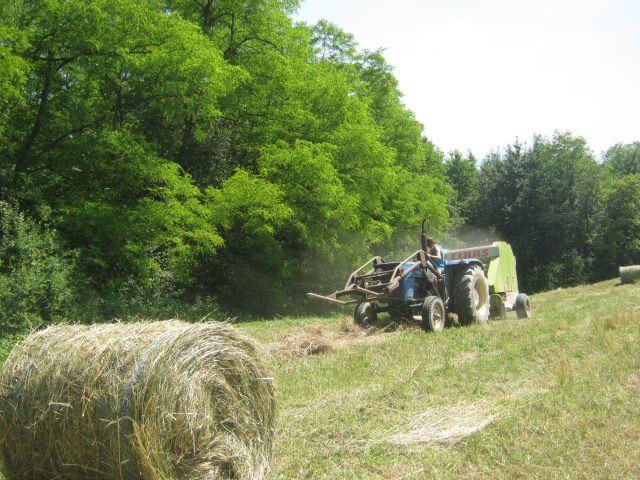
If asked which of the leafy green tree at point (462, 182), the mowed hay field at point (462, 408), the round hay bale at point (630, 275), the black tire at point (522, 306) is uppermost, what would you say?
the leafy green tree at point (462, 182)

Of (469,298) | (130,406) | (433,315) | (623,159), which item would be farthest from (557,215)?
(130,406)

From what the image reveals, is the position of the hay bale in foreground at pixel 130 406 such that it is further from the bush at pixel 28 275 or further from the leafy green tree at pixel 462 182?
the leafy green tree at pixel 462 182

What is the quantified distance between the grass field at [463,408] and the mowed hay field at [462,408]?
0.05 feet

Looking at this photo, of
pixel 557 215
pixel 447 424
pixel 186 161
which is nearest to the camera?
pixel 447 424

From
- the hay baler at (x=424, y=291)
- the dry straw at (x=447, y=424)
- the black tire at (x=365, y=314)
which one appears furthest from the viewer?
the black tire at (x=365, y=314)

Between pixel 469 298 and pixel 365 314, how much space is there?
211 centimetres

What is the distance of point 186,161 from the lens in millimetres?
20203

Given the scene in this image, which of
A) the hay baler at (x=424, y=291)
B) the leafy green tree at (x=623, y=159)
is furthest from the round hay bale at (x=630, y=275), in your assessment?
the leafy green tree at (x=623, y=159)

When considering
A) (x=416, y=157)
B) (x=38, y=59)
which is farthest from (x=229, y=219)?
(x=416, y=157)

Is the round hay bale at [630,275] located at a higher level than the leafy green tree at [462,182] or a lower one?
lower

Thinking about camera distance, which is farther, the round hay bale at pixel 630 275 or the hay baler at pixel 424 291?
the round hay bale at pixel 630 275

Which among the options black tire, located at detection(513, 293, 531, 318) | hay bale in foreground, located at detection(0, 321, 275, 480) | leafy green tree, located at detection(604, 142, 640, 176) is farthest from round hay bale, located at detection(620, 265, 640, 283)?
leafy green tree, located at detection(604, 142, 640, 176)

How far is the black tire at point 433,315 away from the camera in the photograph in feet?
36.7

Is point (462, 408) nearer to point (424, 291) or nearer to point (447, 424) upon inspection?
point (447, 424)
